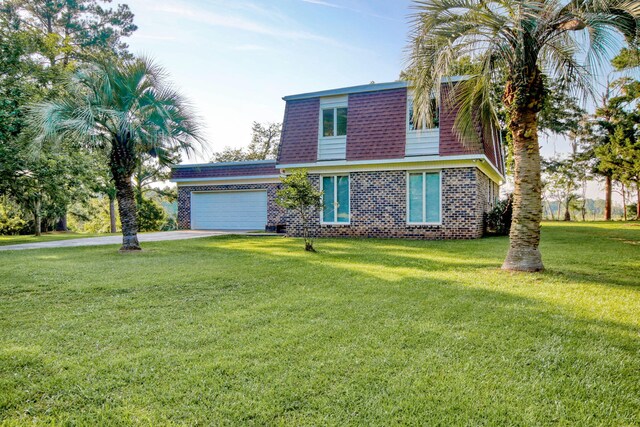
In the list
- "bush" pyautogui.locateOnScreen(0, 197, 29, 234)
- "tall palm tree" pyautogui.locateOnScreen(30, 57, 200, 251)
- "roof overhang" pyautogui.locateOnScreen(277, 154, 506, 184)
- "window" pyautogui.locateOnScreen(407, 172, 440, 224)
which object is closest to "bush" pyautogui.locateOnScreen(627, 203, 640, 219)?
"roof overhang" pyautogui.locateOnScreen(277, 154, 506, 184)

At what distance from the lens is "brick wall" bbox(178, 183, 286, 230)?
1720cm

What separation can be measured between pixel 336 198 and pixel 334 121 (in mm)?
2727

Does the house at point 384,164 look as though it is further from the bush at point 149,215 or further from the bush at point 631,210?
the bush at point 631,210

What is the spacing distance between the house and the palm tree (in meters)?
4.70

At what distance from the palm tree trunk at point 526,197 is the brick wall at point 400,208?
17.5 ft

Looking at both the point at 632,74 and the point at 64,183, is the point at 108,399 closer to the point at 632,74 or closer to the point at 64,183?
the point at 632,74

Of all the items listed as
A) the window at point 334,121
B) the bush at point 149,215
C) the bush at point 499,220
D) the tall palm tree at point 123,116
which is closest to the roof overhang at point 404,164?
the window at point 334,121

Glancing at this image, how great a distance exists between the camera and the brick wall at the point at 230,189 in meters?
17.2

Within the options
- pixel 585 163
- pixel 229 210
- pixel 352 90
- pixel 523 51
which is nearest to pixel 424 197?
pixel 352 90

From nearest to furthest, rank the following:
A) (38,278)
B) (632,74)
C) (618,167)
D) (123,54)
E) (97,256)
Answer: (632,74)
(38,278)
(97,256)
(618,167)
(123,54)

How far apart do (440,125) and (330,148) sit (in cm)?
372

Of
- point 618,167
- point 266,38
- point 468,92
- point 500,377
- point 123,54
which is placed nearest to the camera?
point 500,377

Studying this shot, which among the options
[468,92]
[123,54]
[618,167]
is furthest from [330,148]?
[123,54]

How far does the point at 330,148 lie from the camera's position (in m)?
13.1
